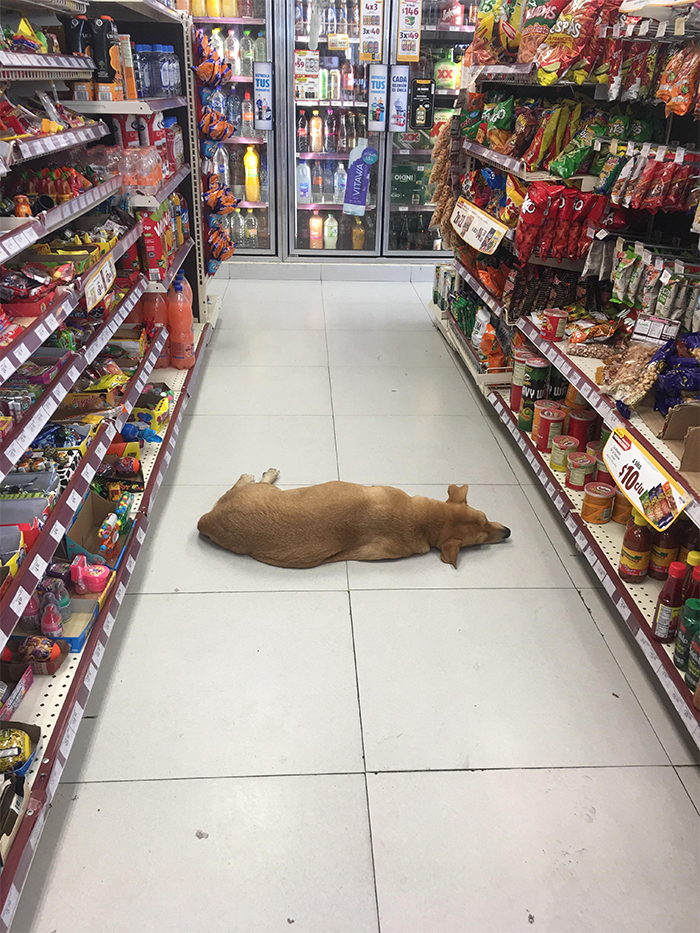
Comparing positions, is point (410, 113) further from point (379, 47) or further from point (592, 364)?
point (592, 364)

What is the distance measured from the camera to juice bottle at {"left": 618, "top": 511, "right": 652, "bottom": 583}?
248 centimetres

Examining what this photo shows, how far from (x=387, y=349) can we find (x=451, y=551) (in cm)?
272

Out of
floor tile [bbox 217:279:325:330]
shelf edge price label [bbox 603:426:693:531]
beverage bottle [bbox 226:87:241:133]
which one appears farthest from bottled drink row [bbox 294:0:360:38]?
shelf edge price label [bbox 603:426:693:531]

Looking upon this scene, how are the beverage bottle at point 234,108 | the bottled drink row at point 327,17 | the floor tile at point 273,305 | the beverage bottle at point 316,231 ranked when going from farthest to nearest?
the beverage bottle at point 316,231
the beverage bottle at point 234,108
the bottled drink row at point 327,17
the floor tile at point 273,305

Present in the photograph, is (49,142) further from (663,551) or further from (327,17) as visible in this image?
(327,17)

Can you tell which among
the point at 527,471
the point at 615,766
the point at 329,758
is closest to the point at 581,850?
the point at 615,766

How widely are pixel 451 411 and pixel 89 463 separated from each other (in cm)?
245

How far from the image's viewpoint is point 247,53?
6660 mm

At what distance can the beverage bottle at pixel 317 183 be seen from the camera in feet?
23.6

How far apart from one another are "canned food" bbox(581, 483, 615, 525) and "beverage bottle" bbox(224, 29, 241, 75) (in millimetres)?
5587

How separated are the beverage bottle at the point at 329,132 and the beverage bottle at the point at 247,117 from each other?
0.67m

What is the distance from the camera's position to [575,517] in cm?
295

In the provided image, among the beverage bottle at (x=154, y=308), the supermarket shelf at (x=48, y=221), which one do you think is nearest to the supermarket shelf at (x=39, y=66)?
the supermarket shelf at (x=48, y=221)

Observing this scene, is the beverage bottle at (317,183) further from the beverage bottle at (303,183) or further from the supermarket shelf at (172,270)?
the supermarket shelf at (172,270)
